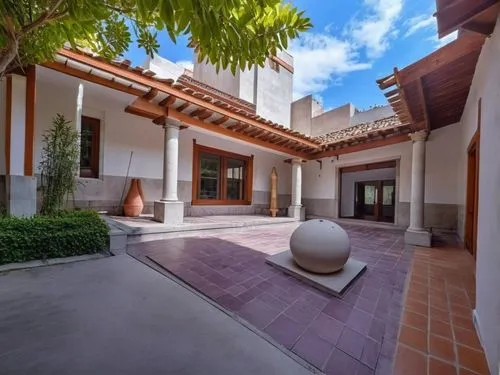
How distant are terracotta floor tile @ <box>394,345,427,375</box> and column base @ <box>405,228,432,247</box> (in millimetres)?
4145

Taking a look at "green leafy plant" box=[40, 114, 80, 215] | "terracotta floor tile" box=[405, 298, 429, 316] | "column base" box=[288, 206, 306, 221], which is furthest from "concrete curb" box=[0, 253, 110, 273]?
"column base" box=[288, 206, 306, 221]

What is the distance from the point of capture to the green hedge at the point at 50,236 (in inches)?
110

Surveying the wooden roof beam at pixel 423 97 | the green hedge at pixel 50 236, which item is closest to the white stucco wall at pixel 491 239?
the wooden roof beam at pixel 423 97

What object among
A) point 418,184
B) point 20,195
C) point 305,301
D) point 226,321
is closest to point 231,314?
point 226,321

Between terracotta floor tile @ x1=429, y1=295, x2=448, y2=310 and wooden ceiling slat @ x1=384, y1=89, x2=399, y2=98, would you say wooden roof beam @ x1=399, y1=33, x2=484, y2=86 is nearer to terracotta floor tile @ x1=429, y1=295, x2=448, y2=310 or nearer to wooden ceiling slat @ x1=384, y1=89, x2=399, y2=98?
wooden ceiling slat @ x1=384, y1=89, x2=399, y2=98

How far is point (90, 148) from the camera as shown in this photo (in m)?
5.38

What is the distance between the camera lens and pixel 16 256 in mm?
2832

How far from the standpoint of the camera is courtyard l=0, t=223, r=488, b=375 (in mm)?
1484

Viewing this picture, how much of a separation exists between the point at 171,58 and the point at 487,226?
1094 cm

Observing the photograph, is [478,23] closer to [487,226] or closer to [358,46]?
[487,226]

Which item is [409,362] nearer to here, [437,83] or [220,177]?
[437,83]

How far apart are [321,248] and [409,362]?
1.28m

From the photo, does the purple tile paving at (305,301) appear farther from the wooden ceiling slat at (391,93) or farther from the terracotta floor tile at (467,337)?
the wooden ceiling slat at (391,93)

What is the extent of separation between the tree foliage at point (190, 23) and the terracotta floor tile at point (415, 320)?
2624 mm
